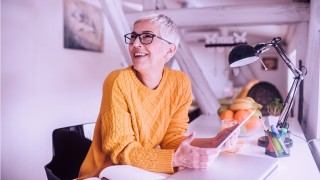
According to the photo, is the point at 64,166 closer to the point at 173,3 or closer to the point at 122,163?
the point at 122,163

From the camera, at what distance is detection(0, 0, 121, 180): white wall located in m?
2.30

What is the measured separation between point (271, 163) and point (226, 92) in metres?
6.68

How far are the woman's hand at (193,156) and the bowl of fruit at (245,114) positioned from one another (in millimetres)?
745

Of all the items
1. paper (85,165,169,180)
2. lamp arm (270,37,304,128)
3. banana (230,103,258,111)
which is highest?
lamp arm (270,37,304,128)

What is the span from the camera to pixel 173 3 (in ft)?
15.5

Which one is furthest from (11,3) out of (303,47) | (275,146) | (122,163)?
(303,47)

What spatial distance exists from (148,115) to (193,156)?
0.38m

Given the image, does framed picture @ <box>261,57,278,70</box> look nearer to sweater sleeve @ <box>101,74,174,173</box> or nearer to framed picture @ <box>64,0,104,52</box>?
framed picture @ <box>64,0,104,52</box>

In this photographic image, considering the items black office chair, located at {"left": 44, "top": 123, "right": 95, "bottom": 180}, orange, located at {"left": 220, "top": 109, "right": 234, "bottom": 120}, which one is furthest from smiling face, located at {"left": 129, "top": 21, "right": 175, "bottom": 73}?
orange, located at {"left": 220, "top": 109, "right": 234, "bottom": 120}

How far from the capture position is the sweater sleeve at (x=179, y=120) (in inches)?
56.6

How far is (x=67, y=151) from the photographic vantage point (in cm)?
162

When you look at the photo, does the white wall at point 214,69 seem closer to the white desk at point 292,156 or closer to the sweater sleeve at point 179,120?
the white desk at point 292,156

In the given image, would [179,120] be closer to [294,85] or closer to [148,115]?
[148,115]

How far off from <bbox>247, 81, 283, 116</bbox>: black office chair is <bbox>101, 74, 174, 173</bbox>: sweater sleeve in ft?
6.04
